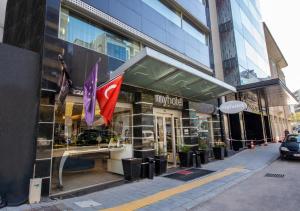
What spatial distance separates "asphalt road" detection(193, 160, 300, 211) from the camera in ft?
16.7

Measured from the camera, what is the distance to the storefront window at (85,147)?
6.79 meters

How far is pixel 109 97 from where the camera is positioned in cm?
536

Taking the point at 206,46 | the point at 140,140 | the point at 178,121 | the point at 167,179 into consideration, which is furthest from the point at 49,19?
the point at 206,46

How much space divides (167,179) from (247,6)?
24.4 meters

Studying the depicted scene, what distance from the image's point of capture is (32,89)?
5957 millimetres

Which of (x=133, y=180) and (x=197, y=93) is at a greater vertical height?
(x=197, y=93)

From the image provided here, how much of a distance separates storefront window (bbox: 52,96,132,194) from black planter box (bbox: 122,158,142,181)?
25.5 inches

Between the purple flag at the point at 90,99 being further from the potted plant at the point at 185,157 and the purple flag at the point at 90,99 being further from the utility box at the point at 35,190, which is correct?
the potted plant at the point at 185,157

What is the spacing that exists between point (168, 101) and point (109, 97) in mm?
5471

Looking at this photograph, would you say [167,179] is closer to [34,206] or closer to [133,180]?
[133,180]

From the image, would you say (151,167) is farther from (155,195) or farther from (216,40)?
(216,40)

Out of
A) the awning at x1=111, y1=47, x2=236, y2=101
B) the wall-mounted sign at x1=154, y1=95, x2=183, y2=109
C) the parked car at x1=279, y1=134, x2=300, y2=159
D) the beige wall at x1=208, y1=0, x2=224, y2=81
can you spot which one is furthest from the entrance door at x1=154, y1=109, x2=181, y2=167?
the beige wall at x1=208, y1=0, x2=224, y2=81

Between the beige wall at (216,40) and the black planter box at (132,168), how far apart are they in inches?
507

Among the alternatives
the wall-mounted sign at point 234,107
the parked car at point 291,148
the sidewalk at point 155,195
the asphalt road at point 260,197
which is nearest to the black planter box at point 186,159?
the sidewalk at point 155,195
